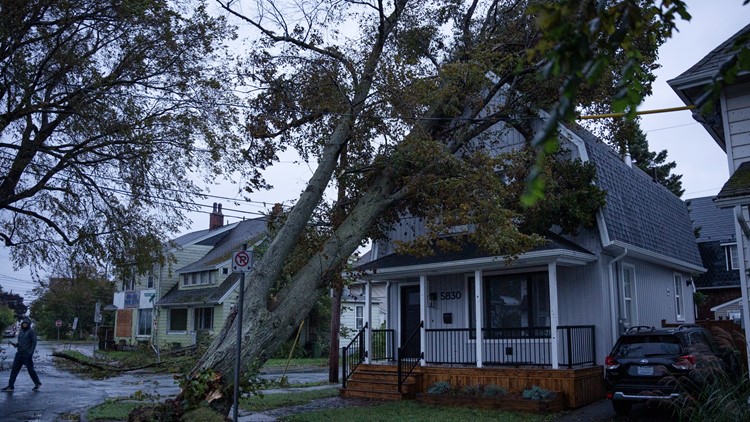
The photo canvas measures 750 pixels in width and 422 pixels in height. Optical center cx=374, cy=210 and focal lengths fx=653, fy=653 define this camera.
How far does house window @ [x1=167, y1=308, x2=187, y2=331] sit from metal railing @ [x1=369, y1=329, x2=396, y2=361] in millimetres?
23775

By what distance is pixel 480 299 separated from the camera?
15.3 m

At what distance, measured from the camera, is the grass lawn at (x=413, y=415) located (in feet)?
40.3

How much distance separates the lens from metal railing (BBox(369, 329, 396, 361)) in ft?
60.1

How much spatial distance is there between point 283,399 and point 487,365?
502 centimetres

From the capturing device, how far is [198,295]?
3712 centimetres

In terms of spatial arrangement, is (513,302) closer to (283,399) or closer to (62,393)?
(283,399)

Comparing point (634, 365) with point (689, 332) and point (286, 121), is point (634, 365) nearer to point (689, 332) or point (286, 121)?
point (689, 332)

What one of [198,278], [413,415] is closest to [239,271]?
[413,415]

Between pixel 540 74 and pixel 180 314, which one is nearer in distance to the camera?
pixel 540 74

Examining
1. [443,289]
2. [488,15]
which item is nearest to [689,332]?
[443,289]

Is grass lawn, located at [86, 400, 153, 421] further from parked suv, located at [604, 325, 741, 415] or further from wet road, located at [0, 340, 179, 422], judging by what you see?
parked suv, located at [604, 325, 741, 415]

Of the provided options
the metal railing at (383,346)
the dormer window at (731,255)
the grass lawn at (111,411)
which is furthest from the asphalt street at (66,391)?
the dormer window at (731,255)

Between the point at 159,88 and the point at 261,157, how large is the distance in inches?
120

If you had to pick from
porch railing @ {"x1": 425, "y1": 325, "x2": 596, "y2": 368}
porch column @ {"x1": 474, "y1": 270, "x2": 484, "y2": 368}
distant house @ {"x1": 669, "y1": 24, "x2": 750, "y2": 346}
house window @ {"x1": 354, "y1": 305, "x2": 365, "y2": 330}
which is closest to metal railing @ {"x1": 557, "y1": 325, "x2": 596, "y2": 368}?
porch railing @ {"x1": 425, "y1": 325, "x2": 596, "y2": 368}
